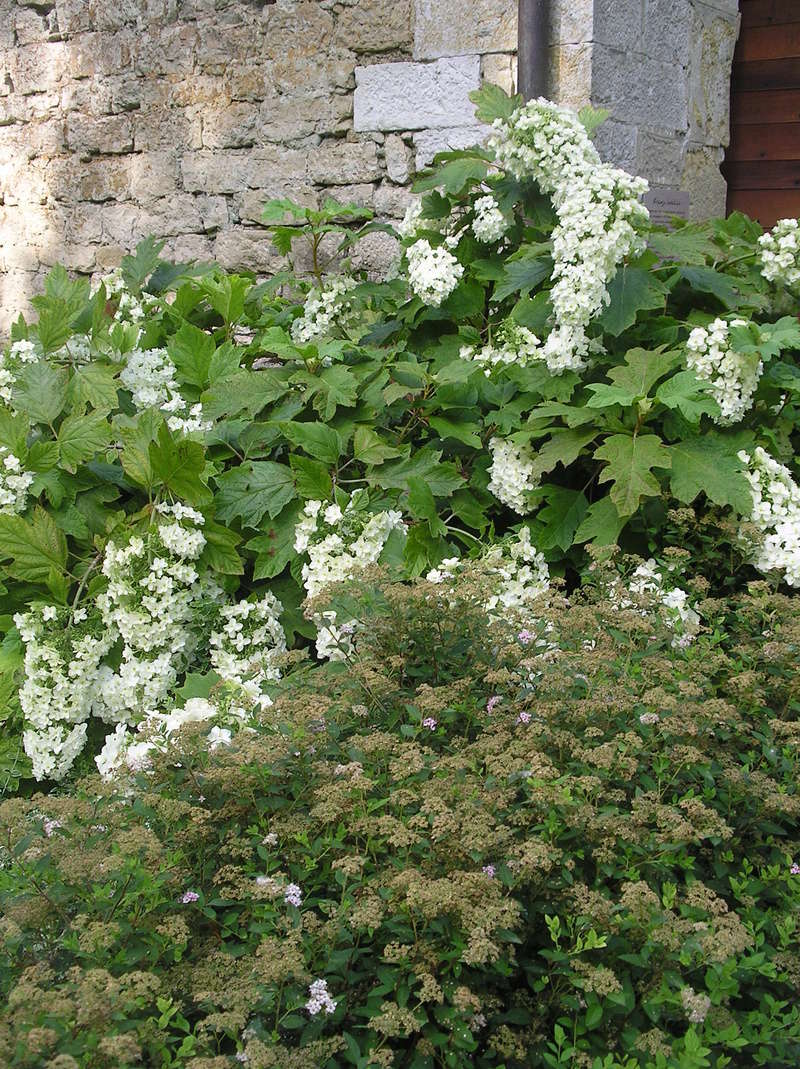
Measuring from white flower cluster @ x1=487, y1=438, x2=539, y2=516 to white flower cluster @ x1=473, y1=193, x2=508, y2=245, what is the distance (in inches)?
28.3

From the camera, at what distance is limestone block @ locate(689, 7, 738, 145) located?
15.0ft

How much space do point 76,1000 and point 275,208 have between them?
2.73 m

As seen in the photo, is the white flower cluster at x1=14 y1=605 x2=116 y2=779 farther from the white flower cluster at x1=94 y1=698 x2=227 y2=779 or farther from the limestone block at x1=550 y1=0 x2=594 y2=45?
the limestone block at x1=550 y1=0 x2=594 y2=45

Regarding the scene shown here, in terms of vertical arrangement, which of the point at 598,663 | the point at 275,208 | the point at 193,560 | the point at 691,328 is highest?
the point at 275,208

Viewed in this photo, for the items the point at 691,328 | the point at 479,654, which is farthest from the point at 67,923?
the point at 691,328

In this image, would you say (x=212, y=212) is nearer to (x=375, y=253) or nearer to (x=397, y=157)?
(x=375, y=253)

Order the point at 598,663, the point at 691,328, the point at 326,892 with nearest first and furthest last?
1. the point at 326,892
2. the point at 598,663
3. the point at 691,328

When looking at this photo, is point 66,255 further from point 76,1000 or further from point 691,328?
point 76,1000

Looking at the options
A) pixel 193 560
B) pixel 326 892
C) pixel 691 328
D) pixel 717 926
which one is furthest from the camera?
pixel 691 328

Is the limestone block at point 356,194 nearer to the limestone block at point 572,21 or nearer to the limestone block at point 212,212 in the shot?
the limestone block at point 212,212

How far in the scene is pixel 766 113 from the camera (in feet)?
16.5

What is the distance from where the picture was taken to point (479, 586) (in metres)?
2.16

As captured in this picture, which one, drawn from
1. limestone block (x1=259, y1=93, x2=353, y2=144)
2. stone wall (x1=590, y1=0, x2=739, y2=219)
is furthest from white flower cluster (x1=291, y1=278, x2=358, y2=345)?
limestone block (x1=259, y1=93, x2=353, y2=144)

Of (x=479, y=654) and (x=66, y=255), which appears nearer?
(x=479, y=654)
